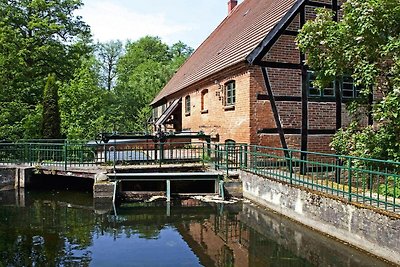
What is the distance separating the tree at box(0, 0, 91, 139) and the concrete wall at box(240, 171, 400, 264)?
13.9 metres

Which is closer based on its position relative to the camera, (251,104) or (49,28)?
(251,104)

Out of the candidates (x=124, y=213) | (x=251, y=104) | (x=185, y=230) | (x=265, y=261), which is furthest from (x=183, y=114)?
(x=265, y=261)

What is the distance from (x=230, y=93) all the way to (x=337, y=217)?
7317 millimetres

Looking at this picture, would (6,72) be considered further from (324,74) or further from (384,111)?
(384,111)

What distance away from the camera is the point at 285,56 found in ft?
40.0

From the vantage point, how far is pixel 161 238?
7.73 m

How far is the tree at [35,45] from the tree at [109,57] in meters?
25.2

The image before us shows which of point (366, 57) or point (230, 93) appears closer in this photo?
point (366, 57)

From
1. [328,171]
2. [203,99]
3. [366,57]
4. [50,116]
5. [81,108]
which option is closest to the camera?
[366,57]

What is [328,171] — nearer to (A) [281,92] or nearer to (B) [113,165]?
(A) [281,92]

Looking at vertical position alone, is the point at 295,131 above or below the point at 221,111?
below

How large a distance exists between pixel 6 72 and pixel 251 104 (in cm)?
1354

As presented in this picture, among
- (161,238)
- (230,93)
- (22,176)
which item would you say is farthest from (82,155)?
(161,238)

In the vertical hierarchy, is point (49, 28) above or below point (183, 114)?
above
